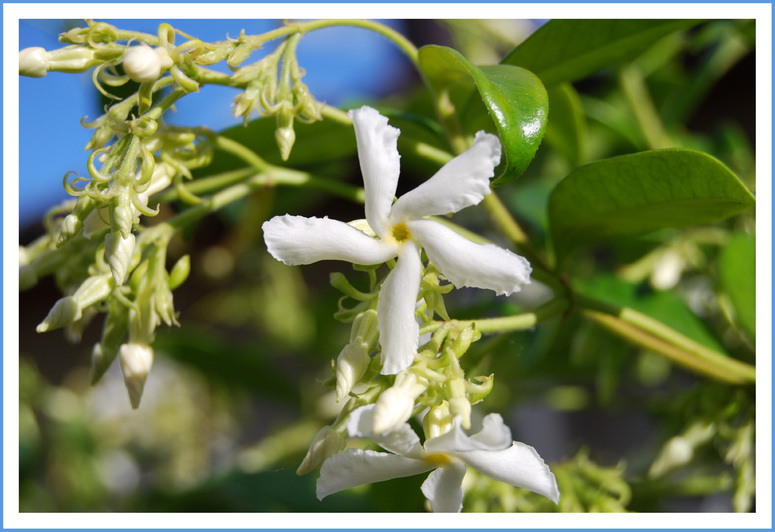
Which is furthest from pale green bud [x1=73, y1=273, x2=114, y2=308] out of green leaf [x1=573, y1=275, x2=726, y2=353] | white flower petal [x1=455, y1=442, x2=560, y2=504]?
green leaf [x1=573, y1=275, x2=726, y2=353]

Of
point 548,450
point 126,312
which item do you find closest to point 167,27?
point 126,312

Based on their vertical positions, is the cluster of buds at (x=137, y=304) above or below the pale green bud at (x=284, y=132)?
below

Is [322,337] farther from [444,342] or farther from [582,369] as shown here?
[444,342]

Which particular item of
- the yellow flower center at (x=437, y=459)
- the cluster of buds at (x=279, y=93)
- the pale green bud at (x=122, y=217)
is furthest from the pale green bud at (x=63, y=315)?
the yellow flower center at (x=437, y=459)

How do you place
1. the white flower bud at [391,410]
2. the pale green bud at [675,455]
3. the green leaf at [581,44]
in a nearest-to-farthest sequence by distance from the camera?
the white flower bud at [391,410]
the green leaf at [581,44]
the pale green bud at [675,455]

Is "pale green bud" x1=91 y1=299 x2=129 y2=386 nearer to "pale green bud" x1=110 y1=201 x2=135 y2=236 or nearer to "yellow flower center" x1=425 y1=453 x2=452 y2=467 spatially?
"pale green bud" x1=110 y1=201 x2=135 y2=236

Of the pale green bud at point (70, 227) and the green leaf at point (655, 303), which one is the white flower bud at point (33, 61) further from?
the green leaf at point (655, 303)
